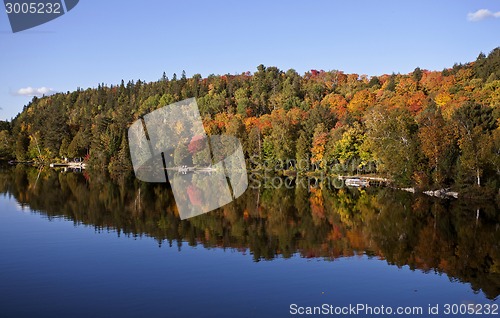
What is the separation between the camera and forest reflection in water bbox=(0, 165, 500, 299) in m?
23.6

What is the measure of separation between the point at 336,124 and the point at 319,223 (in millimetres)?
39784

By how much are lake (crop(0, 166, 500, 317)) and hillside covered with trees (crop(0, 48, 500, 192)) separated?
6.24 metres

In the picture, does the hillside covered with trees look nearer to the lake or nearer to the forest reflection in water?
the forest reflection in water

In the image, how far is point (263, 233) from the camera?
90.9ft

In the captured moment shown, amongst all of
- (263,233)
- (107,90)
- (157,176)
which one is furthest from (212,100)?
(263,233)

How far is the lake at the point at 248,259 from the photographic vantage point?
1691cm

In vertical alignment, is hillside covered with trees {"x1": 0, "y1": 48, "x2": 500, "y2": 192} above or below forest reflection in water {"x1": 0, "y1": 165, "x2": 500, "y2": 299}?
above

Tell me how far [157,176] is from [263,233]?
41916 mm

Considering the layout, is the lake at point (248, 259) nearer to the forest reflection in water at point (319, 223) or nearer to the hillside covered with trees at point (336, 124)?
the forest reflection in water at point (319, 223)

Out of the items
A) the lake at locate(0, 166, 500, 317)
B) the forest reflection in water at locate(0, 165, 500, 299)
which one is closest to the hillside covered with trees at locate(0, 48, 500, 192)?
the forest reflection in water at locate(0, 165, 500, 299)

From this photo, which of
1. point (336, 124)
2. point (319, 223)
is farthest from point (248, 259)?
point (336, 124)

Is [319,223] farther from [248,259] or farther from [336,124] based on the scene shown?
[336,124]

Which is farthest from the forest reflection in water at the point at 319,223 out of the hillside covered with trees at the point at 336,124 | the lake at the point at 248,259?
the hillside covered with trees at the point at 336,124

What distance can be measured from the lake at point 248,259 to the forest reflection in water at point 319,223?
7cm
